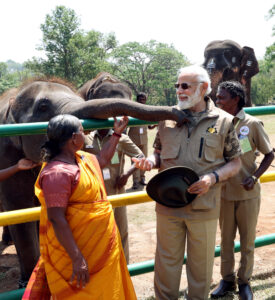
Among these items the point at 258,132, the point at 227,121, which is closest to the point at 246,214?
the point at 258,132

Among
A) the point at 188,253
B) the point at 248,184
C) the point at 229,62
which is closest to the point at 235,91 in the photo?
the point at 248,184

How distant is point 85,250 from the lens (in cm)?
217

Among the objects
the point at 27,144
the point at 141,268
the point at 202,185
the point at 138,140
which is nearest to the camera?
the point at 202,185

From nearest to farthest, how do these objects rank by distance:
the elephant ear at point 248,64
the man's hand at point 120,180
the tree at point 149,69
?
the man's hand at point 120,180
the elephant ear at point 248,64
the tree at point 149,69

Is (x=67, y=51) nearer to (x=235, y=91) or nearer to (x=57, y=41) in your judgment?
(x=57, y=41)

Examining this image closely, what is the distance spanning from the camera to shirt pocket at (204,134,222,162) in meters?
2.50

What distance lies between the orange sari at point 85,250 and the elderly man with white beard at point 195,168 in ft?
1.56

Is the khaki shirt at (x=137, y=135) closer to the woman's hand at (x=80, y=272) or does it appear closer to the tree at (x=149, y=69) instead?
the woman's hand at (x=80, y=272)

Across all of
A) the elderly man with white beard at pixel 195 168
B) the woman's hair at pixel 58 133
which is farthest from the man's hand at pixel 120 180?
the woman's hair at pixel 58 133

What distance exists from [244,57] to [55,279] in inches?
380

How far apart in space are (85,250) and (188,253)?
807mm

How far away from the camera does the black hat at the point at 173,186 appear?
2.45m

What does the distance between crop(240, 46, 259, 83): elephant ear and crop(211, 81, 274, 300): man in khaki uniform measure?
781 centimetres

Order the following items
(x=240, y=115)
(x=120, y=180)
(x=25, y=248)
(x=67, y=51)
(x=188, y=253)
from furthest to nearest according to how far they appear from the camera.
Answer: (x=67, y=51), (x=25, y=248), (x=120, y=180), (x=240, y=115), (x=188, y=253)
